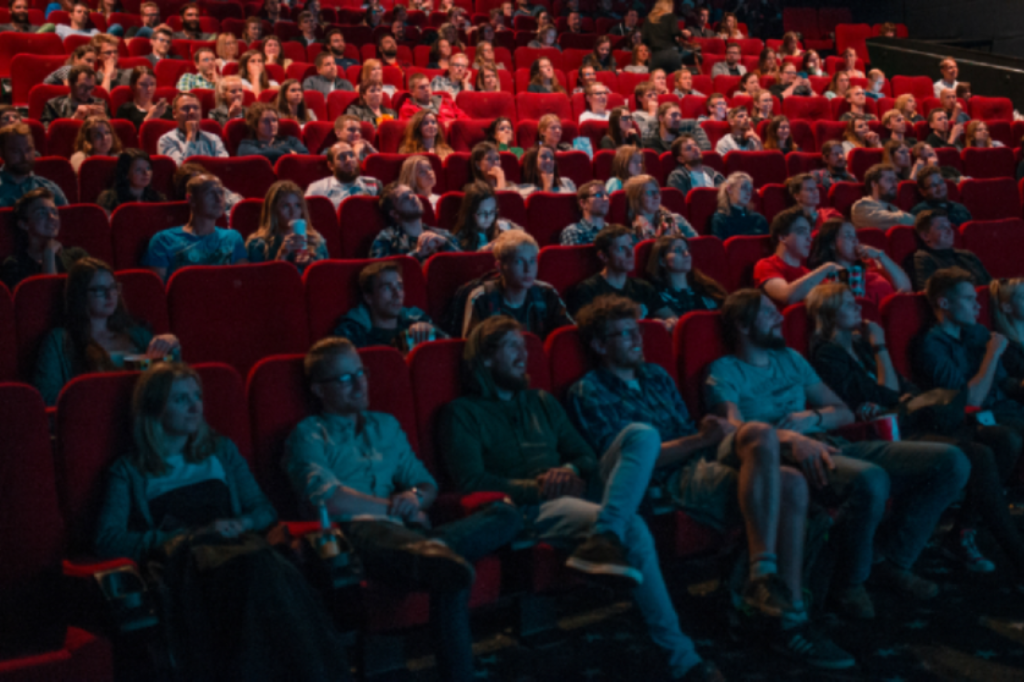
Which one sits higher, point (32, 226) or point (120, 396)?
point (32, 226)

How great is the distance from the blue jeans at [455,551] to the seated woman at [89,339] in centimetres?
39

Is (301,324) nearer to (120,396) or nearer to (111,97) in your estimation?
(120,396)

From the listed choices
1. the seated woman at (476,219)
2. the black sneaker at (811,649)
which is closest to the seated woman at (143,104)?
the seated woman at (476,219)

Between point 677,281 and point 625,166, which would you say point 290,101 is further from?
point 677,281

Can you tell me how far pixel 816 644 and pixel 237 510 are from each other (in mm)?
567

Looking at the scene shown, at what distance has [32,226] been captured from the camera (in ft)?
4.07

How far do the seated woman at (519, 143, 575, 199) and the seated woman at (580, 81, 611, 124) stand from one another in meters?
0.64

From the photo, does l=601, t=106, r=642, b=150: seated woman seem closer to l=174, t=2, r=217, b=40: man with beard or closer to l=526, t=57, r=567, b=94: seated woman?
l=526, t=57, r=567, b=94: seated woman

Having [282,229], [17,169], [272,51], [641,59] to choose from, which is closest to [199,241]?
[282,229]

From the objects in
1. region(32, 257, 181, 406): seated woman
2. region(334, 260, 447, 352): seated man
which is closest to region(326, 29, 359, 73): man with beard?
region(334, 260, 447, 352): seated man

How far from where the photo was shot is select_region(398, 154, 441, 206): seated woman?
1.72 metres

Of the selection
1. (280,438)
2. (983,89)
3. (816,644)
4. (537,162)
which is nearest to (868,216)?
(537,162)

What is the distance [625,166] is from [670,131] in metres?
0.48

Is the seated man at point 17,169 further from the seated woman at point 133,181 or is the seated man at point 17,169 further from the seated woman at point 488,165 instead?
the seated woman at point 488,165
